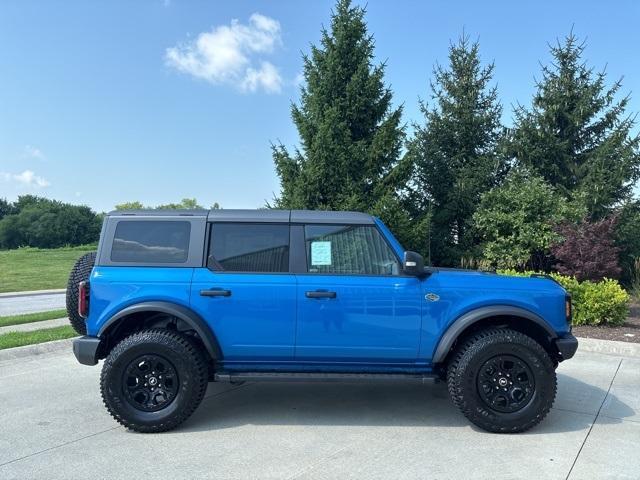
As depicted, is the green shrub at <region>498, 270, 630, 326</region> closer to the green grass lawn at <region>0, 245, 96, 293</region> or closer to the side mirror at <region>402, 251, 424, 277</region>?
the side mirror at <region>402, 251, 424, 277</region>

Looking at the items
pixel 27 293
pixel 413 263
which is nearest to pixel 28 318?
pixel 413 263

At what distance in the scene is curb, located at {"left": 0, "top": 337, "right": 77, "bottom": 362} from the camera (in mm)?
6918

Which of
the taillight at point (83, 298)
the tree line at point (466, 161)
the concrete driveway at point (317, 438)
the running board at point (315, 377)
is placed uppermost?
the tree line at point (466, 161)

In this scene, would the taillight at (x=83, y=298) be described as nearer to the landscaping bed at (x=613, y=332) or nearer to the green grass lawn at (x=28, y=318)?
the green grass lawn at (x=28, y=318)

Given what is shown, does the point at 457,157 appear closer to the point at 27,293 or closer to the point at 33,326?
the point at 33,326

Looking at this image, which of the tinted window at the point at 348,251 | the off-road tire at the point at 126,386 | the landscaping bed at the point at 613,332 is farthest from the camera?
the landscaping bed at the point at 613,332

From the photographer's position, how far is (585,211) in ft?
41.7

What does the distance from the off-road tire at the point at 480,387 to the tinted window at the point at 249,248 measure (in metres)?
1.78

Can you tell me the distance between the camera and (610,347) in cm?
751

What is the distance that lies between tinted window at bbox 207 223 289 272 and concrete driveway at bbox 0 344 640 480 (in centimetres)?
142

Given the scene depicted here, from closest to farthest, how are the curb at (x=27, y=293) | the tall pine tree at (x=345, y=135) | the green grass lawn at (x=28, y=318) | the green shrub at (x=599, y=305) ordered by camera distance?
the green shrub at (x=599, y=305) → the green grass lawn at (x=28, y=318) → the tall pine tree at (x=345, y=135) → the curb at (x=27, y=293)

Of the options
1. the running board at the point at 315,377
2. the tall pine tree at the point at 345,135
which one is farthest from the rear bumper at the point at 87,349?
the tall pine tree at the point at 345,135

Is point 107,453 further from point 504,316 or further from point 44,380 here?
point 504,316

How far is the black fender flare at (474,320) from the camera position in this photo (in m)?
4.33
